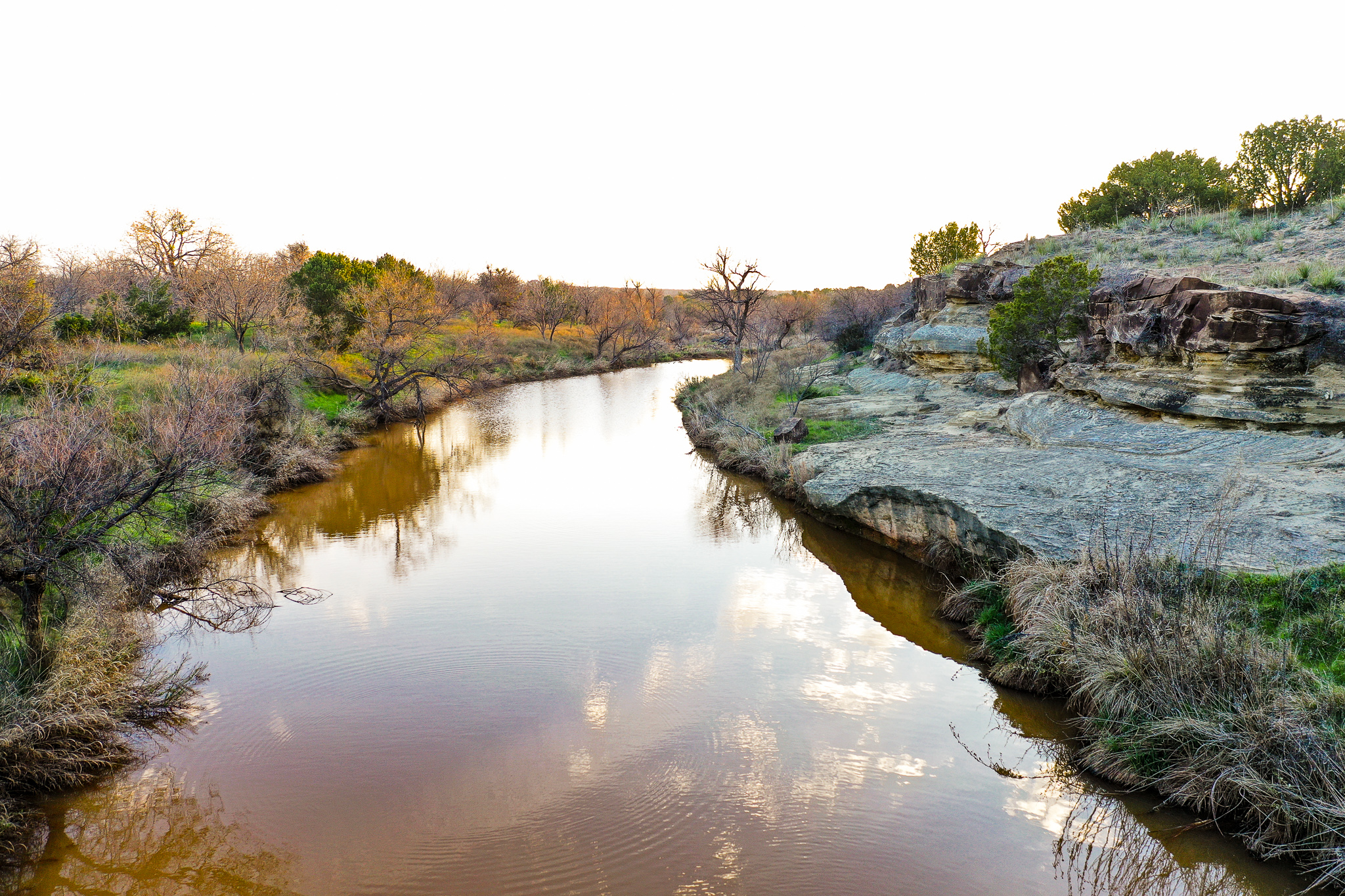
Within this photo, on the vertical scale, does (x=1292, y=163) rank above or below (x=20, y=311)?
above

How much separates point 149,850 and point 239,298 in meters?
22.0

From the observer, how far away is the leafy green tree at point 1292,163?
24578 mm

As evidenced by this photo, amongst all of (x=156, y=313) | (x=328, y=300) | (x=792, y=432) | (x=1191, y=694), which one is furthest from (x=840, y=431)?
(x=328, y=300)

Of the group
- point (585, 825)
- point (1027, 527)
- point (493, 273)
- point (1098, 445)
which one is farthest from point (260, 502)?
point (493, 273)

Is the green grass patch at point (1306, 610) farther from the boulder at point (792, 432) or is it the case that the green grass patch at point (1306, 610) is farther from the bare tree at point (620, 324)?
the bare tree at point (620, 324)

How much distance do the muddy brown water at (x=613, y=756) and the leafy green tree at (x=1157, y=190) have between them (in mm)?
23253

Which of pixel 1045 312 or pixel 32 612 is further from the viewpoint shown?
pixel 1045 312

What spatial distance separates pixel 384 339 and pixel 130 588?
1468 centimetres

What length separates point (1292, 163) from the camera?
26250mm

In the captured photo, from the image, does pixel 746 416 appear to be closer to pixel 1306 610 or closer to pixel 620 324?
pixel 1306 610

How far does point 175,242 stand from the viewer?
35.9m

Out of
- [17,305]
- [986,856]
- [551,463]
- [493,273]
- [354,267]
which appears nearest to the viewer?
[986,856]

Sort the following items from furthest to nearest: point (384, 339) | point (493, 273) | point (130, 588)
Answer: point (493, 273), point (384, 339), point (130, 588)

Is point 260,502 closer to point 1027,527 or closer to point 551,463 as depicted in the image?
point 551,463
